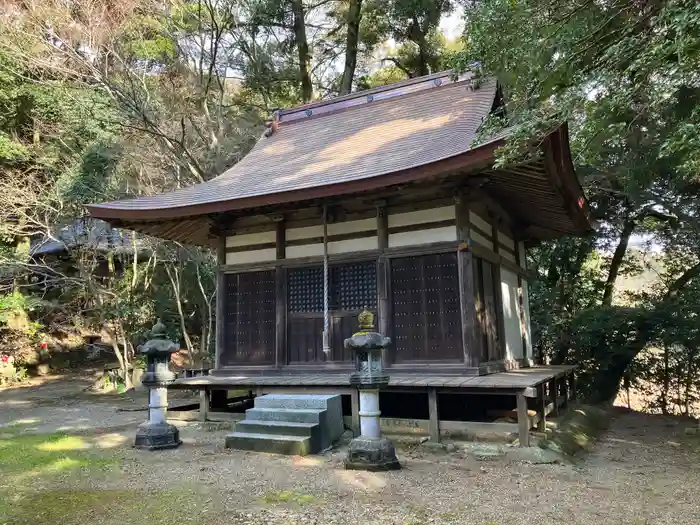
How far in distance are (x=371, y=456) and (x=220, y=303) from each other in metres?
4.43

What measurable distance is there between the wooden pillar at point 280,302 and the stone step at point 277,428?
1759 millimetres

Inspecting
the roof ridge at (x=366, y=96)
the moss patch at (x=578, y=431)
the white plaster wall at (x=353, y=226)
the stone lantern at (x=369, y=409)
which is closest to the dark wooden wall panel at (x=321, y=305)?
the white plaster wall at (x=353, y=226)

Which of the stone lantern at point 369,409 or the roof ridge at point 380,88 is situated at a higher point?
the roof ridge at point 380,88

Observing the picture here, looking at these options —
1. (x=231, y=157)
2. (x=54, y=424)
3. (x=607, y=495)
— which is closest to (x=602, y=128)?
(x=607, y=495)

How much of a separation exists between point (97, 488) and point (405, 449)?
10.3 feet

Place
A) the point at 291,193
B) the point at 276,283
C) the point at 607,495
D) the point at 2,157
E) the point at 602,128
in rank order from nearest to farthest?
the point at 607,495 < the point at 602,128 < the point at 291,193 < the point at 276,283 < the point at 2,157

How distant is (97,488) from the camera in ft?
14.4

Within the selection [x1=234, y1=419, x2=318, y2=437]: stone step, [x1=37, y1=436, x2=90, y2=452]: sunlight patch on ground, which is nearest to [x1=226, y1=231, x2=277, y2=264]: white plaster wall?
[x1=234, y1=419, x2=318, y2=437]: stone step

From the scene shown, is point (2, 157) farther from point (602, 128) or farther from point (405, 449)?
point (602, 128)

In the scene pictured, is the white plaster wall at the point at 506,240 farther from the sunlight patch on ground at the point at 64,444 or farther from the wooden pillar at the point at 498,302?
the sunlight patch on ground at the point at 64,444

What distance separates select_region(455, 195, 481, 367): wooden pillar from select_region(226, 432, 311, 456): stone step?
2.35 metres

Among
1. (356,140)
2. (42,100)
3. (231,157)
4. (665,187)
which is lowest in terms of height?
(665,187)

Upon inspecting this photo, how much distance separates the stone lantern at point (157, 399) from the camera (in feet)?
19.6

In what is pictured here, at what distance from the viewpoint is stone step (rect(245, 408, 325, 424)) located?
5791 mm
